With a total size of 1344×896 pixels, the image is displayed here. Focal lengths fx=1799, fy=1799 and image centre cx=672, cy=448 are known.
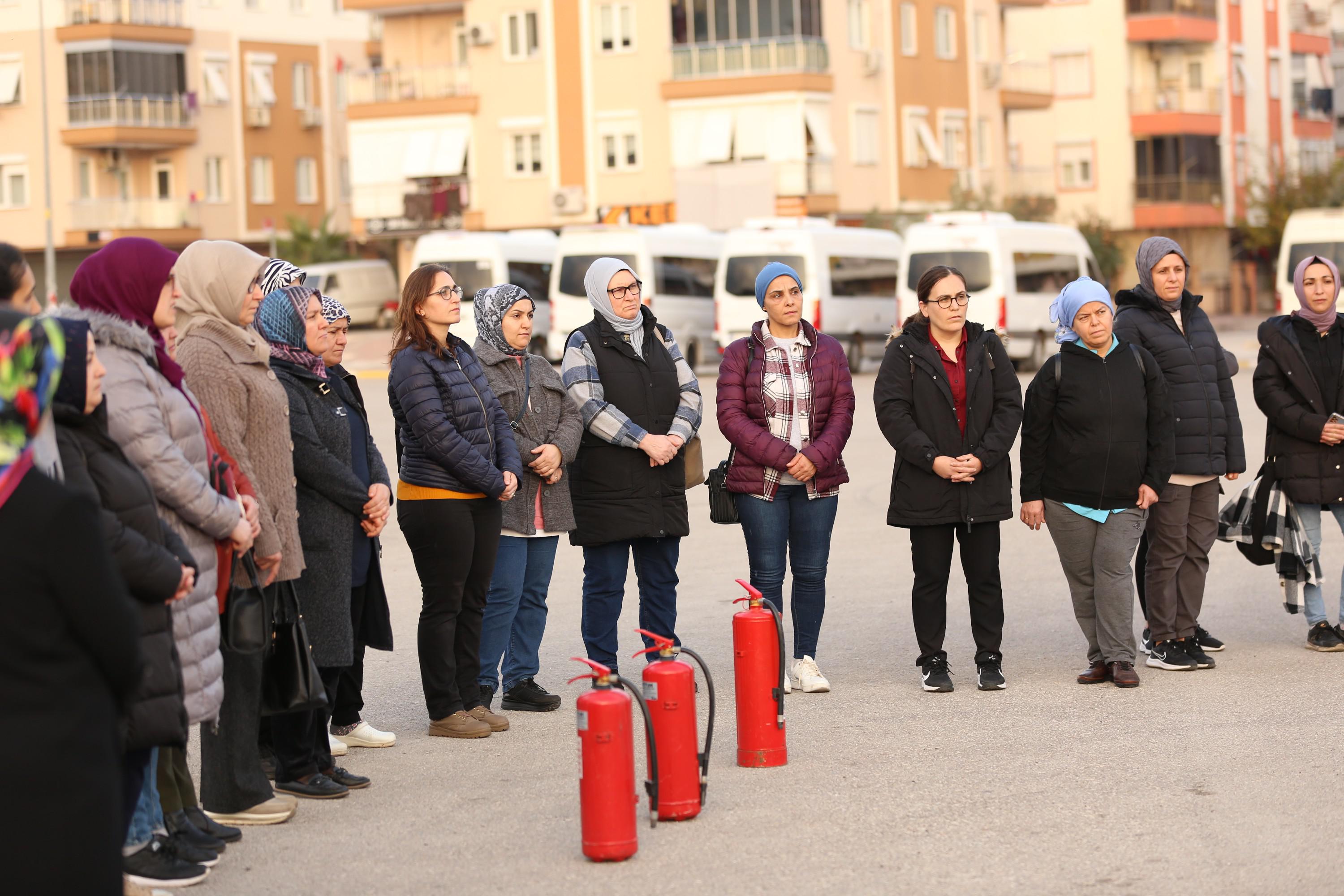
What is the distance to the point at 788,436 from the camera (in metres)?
8.72

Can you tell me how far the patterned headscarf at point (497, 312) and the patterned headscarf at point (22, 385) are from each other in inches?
180

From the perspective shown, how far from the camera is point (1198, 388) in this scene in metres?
8.93

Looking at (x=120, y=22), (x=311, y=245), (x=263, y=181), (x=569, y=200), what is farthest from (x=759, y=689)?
(x=263, y=181)

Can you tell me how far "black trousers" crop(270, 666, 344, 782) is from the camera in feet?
22.7

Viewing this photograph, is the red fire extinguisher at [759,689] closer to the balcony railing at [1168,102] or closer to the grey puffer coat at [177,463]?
the grey puffer coat at [177,463]

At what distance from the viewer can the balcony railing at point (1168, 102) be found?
65125 mm

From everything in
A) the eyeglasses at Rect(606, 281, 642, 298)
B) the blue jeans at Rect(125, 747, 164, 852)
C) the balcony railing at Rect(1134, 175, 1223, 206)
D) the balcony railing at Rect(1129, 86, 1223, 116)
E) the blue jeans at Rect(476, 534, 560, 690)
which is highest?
the balcony railing at Rect(1129, 86, 1223, 116)

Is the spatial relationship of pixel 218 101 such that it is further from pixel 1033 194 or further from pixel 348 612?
pixel 348 612

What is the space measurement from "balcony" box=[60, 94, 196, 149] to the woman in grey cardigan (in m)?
58.4

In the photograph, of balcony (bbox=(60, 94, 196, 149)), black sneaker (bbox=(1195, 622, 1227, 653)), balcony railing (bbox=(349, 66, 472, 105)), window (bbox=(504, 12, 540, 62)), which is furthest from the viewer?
balcony (bbox=(60, 94, 196, 149))

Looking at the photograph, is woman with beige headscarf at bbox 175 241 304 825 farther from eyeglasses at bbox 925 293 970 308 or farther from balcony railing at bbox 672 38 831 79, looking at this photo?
balcony railing at bbox 672 38 831 79

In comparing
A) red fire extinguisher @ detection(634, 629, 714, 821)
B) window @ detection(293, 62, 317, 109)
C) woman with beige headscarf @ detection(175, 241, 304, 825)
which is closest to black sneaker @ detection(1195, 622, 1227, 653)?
red fire extinguisher @ detection(634, 629, 714, 821)

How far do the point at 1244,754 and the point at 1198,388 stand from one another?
7.94 feet

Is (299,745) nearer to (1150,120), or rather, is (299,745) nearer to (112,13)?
(112,13)
